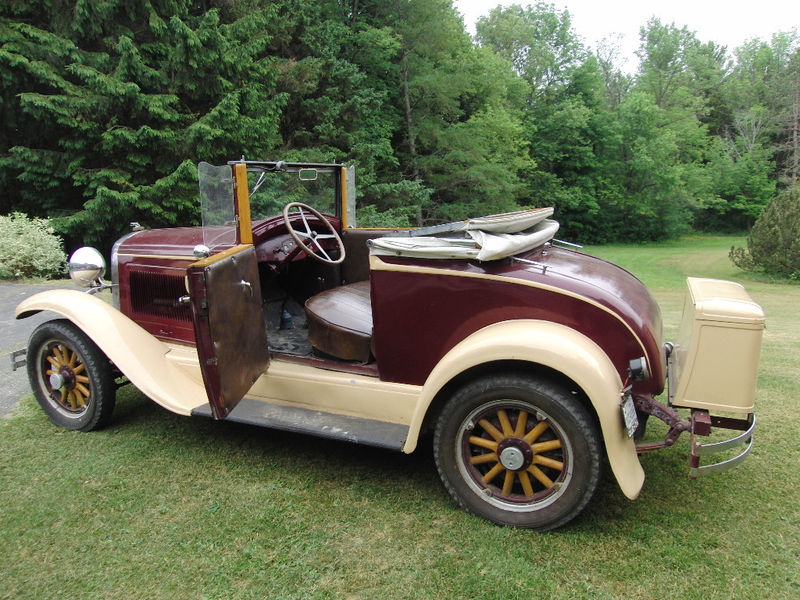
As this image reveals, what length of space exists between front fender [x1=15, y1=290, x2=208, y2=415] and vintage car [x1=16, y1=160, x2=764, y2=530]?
12 mm

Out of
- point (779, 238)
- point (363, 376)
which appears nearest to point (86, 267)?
point (363, 376)

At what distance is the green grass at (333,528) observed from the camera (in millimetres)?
2246

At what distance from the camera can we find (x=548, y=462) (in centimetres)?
252

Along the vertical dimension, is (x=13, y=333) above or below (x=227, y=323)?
below

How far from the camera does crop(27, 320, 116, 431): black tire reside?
3.54 m

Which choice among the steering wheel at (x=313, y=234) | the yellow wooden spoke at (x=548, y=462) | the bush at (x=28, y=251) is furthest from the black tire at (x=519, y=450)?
the bush at (x=28, y=251)

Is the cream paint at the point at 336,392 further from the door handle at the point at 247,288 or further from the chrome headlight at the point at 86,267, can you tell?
the chrome headlight at the point at 86,267

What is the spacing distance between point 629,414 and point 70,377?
3487 millimetres

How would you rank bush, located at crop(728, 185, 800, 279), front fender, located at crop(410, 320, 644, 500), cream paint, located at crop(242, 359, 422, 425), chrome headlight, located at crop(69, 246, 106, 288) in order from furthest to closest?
1. bush, located at crop(728, 185, 800, 279)
2. chrome headlight, located at crop(69, 246, 106, 288)
3. cream paint, located at crop(242, 359, 422, 425)
4. front fender, located at crop(410, 320, 644, 500)

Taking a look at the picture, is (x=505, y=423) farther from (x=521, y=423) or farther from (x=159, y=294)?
(x=159, y=294)

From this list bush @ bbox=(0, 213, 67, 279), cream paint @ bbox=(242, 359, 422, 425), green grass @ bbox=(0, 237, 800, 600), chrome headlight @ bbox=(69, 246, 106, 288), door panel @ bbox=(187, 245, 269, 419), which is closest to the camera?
green grass @ bbox=(0, 237, 800, 600)

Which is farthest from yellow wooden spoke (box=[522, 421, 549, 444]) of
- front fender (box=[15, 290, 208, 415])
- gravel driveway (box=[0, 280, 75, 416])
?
gravel driveway (box=[0, 280, 75, 416])

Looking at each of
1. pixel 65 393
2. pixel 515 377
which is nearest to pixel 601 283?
pixel 515 377

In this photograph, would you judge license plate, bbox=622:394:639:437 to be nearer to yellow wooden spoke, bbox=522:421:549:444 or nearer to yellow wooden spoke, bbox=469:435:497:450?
yellow wooden spoke, bbox=522:421:549:444
